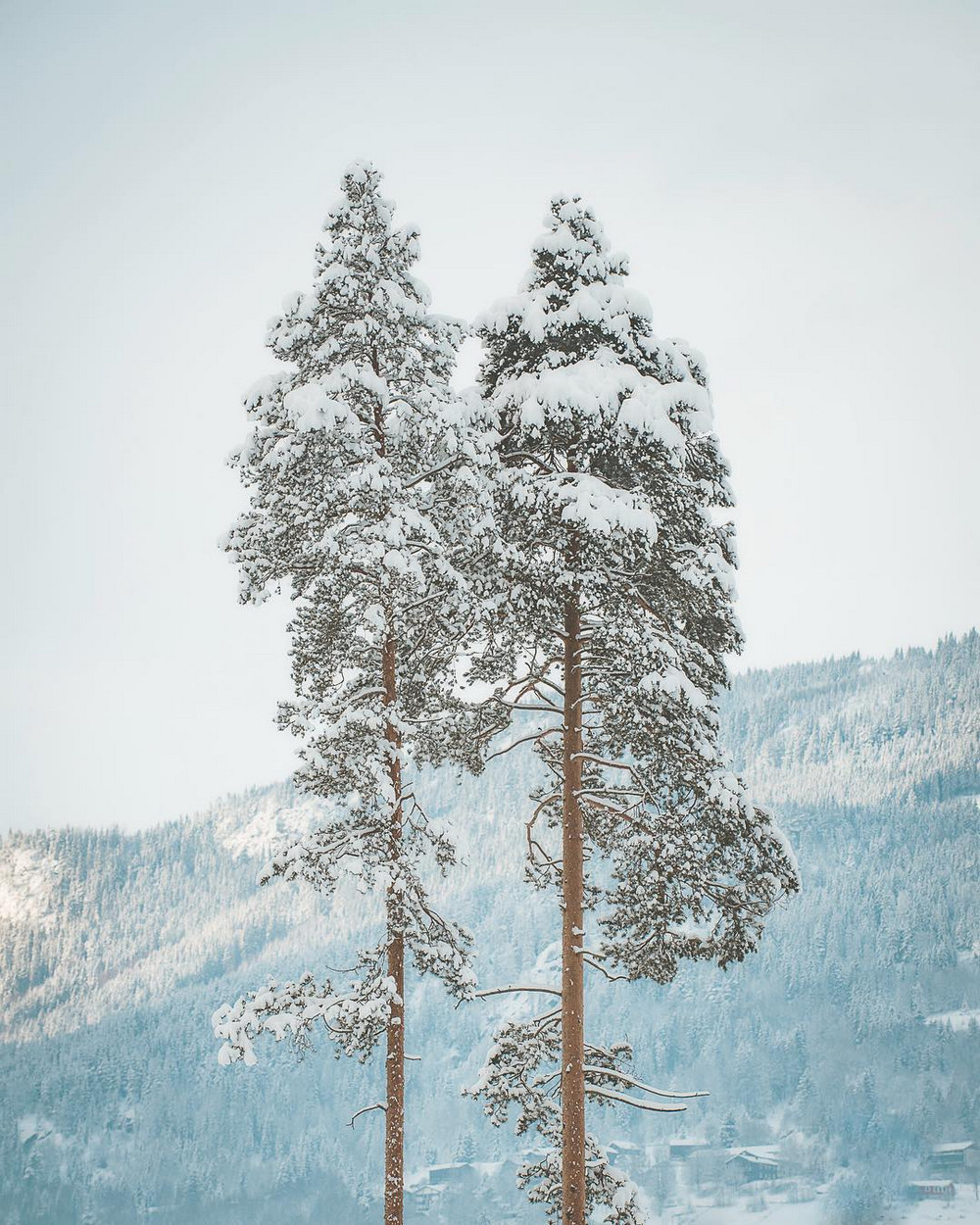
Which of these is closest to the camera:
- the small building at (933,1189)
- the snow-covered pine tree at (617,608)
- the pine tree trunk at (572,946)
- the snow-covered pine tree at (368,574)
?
the snow-covered pine tree at (617,608)

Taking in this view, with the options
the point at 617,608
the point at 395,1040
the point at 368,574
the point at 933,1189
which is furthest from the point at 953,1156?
the point at 368,574

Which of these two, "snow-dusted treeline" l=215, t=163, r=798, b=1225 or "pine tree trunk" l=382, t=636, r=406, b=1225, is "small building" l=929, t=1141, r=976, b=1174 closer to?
"snow-dusted treeline" l=215, t=163, r=798, b=1225

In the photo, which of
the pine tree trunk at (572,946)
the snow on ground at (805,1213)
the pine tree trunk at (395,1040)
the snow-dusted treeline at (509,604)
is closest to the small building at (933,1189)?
the snow on ground at (805,1213)

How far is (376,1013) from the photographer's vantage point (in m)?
13.1

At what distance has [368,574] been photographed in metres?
13.8

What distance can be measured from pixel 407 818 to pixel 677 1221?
200 m

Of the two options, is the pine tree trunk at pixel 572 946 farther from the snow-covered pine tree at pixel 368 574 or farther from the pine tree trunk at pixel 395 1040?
the pine tree trunk at pixel 395 1040

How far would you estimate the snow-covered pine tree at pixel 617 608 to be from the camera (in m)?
12.7

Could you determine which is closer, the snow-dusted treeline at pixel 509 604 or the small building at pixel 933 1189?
the snow-dusted treeline at pixel 509 604

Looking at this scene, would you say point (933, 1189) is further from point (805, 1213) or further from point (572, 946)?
point (572, 946)

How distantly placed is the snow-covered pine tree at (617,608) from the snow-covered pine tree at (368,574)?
85 cm

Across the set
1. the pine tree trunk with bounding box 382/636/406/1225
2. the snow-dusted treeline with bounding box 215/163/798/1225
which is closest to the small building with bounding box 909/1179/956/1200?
the snow-dusted treeline with bounding box 215/163/798/1225

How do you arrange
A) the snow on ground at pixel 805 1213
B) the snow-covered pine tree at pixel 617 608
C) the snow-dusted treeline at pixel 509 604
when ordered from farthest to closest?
the snow on ground at pixel 805 1213
the snow-dusted treeline at pixel 509 604
the snow-covered pine tree at pixel 617 608

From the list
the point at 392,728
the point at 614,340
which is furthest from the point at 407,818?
the point at 614,340
